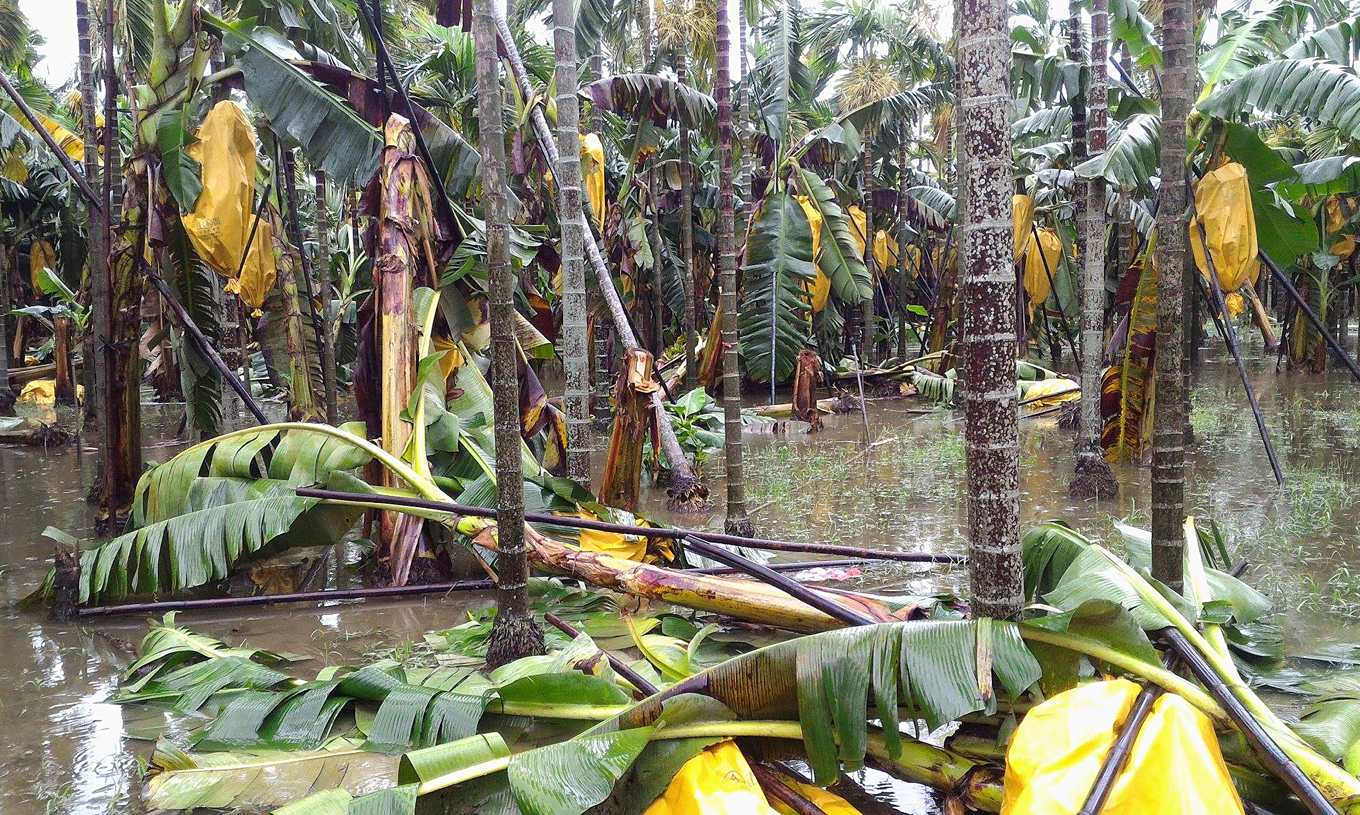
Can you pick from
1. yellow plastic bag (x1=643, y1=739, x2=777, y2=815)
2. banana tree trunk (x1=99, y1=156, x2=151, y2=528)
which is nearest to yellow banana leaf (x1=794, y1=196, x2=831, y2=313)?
banana tree trunk (x1=99, y1=156, x2=151, y2=528)

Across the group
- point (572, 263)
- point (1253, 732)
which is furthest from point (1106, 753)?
point (572, 263)

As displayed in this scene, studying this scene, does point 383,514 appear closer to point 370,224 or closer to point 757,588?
point 370,224

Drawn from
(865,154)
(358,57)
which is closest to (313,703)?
(358,57)

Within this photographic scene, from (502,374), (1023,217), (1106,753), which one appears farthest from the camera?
(1023,217)

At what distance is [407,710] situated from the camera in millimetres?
3984

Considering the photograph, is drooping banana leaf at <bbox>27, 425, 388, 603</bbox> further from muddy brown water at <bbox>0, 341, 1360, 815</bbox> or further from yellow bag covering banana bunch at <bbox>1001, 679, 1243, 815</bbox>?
yellow bag covering banana bunch at <bbox>1001, 679, 1243, 815</bbox>

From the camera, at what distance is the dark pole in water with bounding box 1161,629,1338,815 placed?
8.82 feet

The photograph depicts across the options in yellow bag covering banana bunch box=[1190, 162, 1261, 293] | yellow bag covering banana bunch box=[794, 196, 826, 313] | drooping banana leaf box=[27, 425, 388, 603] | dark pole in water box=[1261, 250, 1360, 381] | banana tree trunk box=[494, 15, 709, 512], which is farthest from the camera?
yellow bag covering banana bunch box=[794, 196, 826, 313]

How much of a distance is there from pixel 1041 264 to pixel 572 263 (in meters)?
12.5

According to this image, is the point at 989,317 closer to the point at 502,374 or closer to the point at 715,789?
the point at 715,789

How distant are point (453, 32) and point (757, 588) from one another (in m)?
12.7

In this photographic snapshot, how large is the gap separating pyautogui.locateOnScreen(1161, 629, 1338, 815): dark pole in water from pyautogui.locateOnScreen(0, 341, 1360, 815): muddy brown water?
1120 millimetres

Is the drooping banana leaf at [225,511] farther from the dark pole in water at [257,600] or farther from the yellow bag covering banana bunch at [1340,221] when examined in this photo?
the yellow bag covering banana bunch at [1340,221]

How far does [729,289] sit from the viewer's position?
25.9ft
